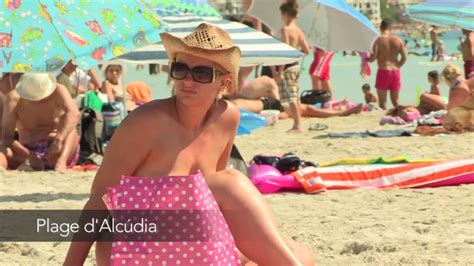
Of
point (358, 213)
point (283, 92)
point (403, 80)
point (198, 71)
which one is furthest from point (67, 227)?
point (403, 80)

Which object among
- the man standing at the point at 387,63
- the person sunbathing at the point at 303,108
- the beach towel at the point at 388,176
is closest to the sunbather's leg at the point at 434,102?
the person sunbathing at the point at 303,108

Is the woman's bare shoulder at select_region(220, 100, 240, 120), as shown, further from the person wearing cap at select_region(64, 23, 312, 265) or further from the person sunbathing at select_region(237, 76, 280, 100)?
the person sunbathing at select_region(237, 76, 280, 100)

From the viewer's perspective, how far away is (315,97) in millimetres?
12703

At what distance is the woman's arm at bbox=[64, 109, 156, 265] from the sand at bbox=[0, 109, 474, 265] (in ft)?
4.36

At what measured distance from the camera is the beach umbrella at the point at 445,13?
10.8m

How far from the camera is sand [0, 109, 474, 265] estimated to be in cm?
454

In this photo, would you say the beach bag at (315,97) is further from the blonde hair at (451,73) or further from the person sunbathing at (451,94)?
the blonde hair at (451,73)

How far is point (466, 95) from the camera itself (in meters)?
9.71

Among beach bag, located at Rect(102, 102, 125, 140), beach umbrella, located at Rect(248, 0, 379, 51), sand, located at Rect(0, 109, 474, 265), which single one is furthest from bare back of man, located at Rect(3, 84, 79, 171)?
beach umbrella, located at Rect(248, 0, 379, 51)

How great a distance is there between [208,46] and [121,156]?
0.44m

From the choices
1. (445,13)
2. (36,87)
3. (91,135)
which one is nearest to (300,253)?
(36,87)

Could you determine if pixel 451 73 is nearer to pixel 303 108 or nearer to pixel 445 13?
pixel 445 13

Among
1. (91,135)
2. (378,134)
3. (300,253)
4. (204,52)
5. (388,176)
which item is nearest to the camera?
(204,52)

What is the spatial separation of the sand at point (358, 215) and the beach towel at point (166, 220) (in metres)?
1.44
